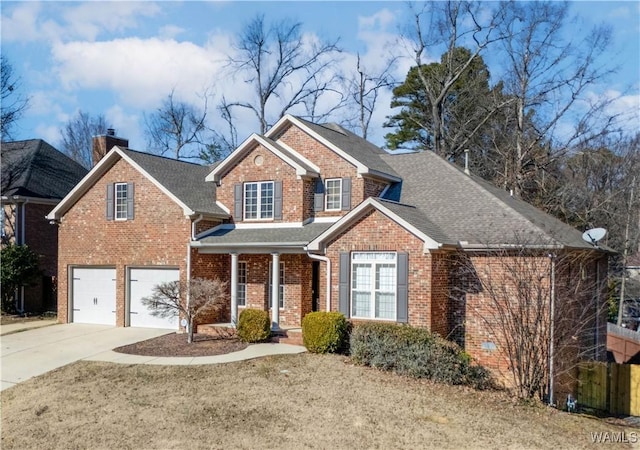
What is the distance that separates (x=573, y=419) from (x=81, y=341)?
13821 mm

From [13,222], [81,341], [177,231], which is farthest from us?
[13,222]

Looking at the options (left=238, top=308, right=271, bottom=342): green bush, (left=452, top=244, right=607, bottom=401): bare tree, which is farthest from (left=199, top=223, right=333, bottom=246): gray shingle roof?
(left=452, top=244, right=607, bottom=401): bare tree

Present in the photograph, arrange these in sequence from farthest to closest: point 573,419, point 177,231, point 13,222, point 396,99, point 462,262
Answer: point 396,99
point 13,222
point 177,231
point 462,262
point 573,419

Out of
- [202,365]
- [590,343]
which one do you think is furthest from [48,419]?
[590,343]

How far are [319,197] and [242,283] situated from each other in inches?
157

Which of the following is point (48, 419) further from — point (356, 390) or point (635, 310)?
point (635, 310)

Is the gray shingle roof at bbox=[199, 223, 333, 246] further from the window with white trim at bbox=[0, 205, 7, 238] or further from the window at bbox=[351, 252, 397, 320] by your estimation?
the window with white trim at bbox=[0, 205, 7, 238]

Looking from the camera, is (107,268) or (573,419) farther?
(107,268)

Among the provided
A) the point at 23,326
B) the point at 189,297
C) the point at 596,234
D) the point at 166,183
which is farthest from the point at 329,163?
the point at 23,326

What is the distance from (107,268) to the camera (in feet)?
65.2

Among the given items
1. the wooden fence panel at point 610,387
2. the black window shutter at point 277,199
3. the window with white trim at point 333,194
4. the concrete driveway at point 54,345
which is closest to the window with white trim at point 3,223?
the concrete driveway at point 54,345

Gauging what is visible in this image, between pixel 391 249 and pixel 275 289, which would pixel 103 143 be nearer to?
pixel 275 289

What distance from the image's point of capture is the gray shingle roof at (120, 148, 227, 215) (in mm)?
18781

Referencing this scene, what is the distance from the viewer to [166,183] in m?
19.1
